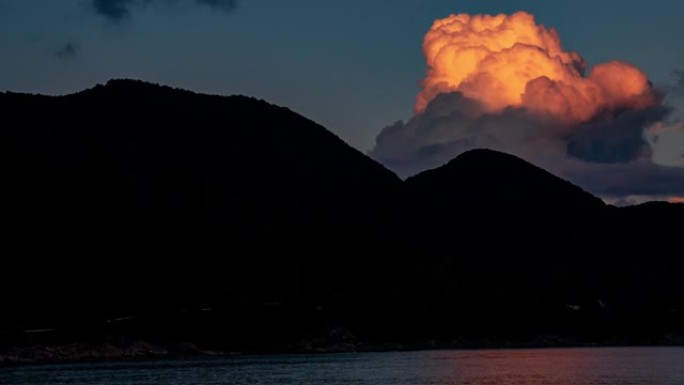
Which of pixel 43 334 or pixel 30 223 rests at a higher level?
pixel 30 223

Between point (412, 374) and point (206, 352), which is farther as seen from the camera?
point (206, 352)

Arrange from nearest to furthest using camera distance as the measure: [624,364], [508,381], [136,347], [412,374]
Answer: [508,381]
[412,374]
[624,364]
[136,347]

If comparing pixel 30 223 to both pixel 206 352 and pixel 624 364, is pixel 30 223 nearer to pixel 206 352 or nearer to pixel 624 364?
pixel 206 352

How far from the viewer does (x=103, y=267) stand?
19512 cm

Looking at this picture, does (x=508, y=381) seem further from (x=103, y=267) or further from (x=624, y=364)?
(x=103, y=267)

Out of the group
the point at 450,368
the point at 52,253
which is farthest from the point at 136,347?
the point at 450,368

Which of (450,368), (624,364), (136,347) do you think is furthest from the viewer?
(136,347)

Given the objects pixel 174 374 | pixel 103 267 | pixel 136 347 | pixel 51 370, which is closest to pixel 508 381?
pixel 174 374

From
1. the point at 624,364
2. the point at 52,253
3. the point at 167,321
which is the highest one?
the point at 52,253

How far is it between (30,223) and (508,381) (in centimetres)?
10500

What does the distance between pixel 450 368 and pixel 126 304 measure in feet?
221

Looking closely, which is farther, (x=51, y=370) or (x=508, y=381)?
(x=51, y=370)

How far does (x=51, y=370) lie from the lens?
143m

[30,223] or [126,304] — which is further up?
[30,223]
